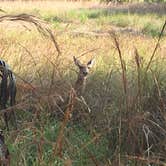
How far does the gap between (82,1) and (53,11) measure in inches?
231

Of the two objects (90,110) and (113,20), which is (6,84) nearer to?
(90,110)

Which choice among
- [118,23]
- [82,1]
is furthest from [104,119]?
[82,1]

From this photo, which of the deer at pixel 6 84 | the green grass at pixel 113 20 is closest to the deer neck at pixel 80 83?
the deer at pixel 6 84

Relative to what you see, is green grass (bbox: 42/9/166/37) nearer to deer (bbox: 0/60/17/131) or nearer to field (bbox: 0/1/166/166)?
field (bbox: 0/1/166/166)

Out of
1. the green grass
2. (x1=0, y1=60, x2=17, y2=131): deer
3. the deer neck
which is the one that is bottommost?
the green grass

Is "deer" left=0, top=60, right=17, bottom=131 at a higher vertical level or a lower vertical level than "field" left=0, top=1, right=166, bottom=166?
higher

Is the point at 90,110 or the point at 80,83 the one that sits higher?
the point at 90,110

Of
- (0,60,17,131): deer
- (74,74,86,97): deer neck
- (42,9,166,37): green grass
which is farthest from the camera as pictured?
(42,9,166,37): green grass

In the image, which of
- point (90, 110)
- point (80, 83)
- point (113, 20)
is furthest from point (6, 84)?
point (113, 20)

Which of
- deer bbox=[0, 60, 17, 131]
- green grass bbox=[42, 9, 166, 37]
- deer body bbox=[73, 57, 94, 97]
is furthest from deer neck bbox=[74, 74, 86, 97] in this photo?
green grass bbox=[42, 9, 166, 37]

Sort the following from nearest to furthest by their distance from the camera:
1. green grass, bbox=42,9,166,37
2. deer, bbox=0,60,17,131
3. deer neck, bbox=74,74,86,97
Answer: deer, bbox=0,60,17,131
deer neck, bbox=74,74,86,97
green grass, bbox=42,9,166,37

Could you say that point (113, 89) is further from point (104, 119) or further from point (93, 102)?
point (104, 119)

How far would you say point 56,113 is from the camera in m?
3.22

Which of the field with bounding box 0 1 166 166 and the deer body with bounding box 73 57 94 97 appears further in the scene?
the deer body with bounding box 73 57 94 97
